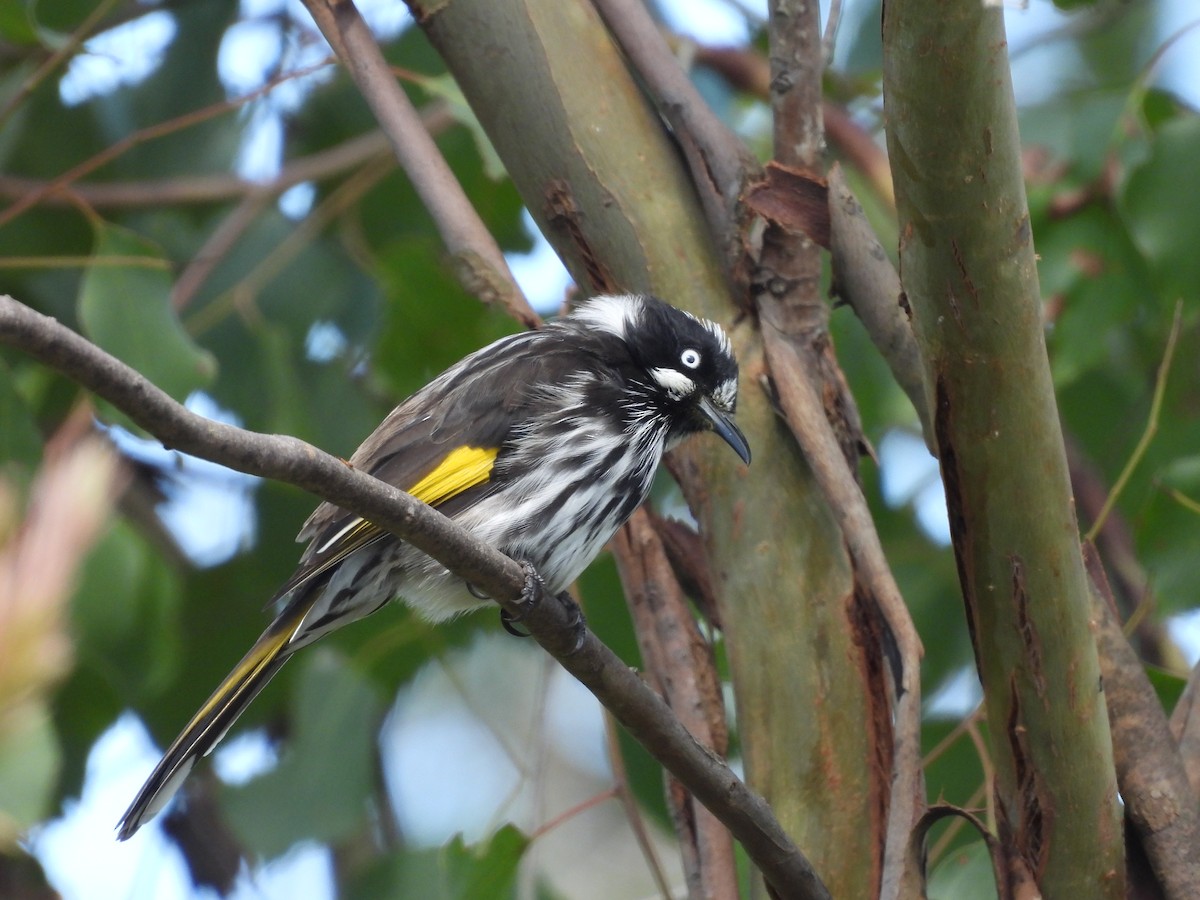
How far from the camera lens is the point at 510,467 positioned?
3.27 metres

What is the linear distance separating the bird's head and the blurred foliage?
22.8 inches

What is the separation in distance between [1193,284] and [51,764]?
9.87 ft

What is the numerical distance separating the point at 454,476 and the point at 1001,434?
1328mm

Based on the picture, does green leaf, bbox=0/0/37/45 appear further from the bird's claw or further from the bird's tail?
the bird's claw

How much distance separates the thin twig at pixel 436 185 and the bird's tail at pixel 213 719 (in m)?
0.90

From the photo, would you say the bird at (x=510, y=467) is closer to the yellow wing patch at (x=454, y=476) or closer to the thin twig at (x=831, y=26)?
the yellow wing patch at (x=454, y=476)

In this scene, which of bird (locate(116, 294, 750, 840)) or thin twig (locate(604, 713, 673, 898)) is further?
thin twig (locate(604, 713, 673, 898))

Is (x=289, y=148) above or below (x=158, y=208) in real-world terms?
above

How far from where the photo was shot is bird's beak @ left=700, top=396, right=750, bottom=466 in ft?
9.98

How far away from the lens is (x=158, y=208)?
208 inches

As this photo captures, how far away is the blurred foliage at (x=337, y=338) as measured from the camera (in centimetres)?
374

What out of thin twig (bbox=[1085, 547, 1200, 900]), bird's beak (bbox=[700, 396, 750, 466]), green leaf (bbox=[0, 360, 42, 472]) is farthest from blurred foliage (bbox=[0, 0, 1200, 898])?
bird's beak (bbox=[700, 396, 750, 466])

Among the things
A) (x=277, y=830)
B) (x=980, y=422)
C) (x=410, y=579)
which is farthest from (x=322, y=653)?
(x=980, y=422)

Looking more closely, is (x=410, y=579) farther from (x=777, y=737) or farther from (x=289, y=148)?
(x=289, y=148)
